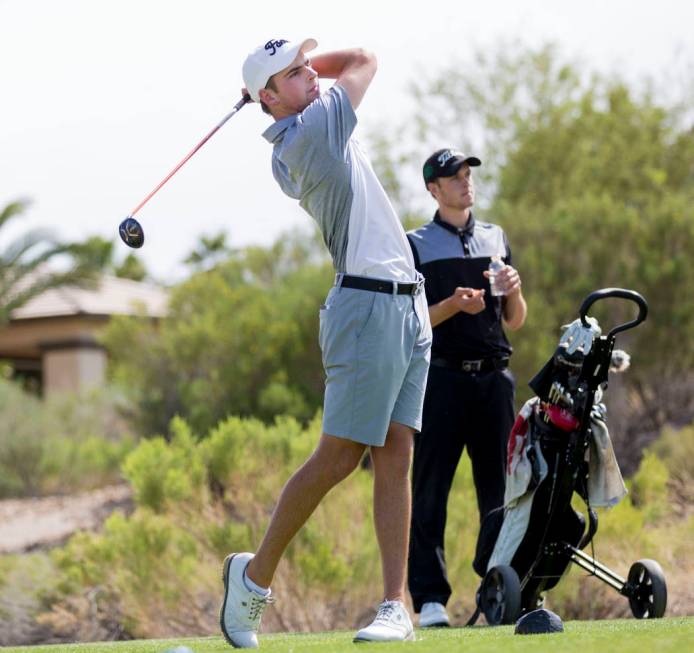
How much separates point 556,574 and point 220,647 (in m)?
1.80

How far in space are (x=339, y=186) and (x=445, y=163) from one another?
1956 millimetres

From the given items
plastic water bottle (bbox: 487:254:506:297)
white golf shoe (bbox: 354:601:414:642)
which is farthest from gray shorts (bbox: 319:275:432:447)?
plastic water bottle (bbox: 487:254:506:297)

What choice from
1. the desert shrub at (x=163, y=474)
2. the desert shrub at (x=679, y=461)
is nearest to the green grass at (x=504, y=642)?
the desert shrub at (x=163, y=474)

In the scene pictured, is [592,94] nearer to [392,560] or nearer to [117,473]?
[117,473]

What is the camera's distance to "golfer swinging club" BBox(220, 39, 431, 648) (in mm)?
4855

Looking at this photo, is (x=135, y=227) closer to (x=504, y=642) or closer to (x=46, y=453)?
(x=504, y=642)

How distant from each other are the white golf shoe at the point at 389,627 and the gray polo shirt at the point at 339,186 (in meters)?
1.13

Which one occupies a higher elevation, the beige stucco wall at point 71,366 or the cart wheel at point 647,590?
the beige stucco wall at point 71,366

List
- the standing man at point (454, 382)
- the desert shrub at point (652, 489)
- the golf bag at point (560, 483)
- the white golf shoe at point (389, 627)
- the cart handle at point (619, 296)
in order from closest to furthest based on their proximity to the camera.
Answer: the white golf shoe at point (389, 627) → the cart handle at point (619, 296) → the golf bag at point (560, 483) → the standing man at point (454, 382) → the desert shrub at point (652, 489)

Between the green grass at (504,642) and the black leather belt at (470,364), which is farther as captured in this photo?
the black leather belt at (470,364)

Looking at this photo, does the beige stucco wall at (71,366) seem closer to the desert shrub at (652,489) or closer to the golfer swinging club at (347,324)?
the desert shrub at (652,489)

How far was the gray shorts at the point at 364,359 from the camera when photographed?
192 inches

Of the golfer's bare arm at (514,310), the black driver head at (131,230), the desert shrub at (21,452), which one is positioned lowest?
the desert shrub at (21,452)

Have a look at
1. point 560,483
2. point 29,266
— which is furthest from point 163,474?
point 29,266
